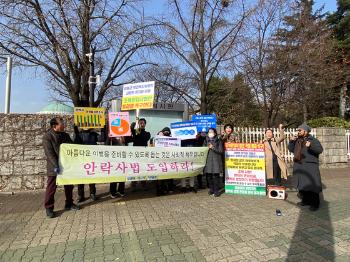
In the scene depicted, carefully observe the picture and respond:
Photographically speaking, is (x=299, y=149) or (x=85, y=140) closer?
(x=299, y=149)

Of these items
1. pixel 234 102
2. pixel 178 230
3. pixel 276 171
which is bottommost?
pixel 178 230

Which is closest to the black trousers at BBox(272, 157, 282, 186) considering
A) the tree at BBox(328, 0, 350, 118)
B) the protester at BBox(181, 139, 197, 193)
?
the protester at BBox(181, 139, 197, 193)

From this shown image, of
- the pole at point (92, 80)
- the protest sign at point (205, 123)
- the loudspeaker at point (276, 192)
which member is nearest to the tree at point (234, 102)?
the pole at point (92, 80)

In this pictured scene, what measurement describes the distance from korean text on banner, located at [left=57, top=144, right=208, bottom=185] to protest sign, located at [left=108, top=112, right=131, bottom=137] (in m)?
0.75

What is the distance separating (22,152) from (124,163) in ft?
10.8

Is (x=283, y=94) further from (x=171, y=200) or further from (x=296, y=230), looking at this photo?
(x=296, y=230)

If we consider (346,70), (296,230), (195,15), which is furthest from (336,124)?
(296,230)

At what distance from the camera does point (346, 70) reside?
20.8m

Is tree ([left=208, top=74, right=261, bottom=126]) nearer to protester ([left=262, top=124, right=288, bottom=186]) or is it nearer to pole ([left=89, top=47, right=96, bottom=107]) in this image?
pole ([left=89, top=47, right=96, bottom=107])

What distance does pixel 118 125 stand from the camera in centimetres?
804

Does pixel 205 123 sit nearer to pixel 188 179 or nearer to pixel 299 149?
pixel 188 179

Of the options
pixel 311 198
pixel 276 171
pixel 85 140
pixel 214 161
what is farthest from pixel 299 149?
pixel 85 140

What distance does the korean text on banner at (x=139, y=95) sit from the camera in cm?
823

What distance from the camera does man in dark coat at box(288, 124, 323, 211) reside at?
6.71m
